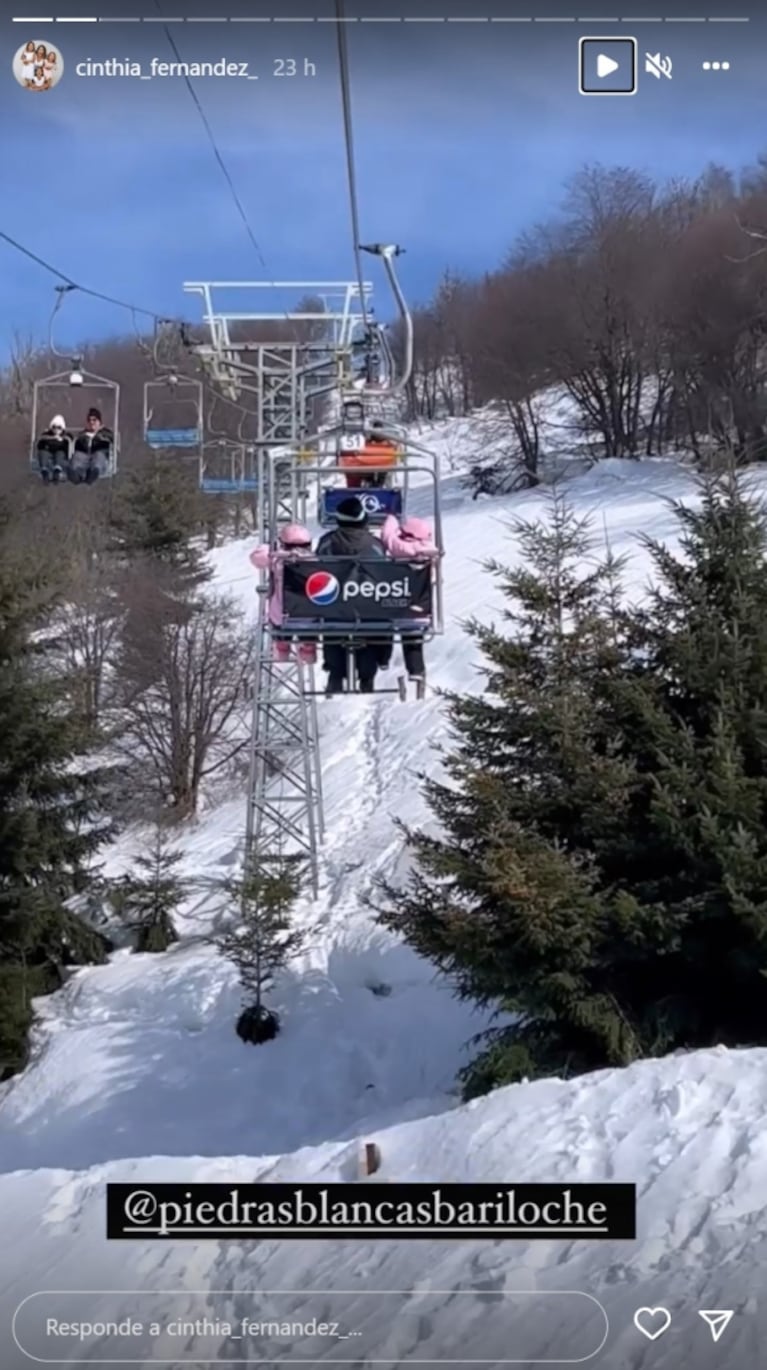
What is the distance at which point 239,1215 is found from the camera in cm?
178

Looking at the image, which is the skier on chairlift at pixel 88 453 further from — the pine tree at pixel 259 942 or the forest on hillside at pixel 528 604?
the pine tree at pixel 259 942

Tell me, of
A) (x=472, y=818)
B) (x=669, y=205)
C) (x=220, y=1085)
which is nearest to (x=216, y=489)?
(x=472, y=818)

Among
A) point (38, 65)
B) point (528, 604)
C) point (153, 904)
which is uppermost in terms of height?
point (38, 65)

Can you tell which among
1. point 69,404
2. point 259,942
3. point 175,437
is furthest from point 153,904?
point 69,404

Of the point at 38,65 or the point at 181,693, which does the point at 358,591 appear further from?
the point at 181,693

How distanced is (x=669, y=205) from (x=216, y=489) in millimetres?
4043

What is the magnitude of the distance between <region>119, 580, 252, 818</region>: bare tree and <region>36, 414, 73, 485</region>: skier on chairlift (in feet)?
23.0

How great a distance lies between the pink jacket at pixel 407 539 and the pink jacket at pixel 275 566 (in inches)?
9.7

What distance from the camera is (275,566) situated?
3.96m

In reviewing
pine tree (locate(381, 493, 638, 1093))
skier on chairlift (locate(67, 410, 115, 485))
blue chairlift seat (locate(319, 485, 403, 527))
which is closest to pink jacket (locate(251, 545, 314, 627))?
blue chairlift seat (locate(319, 485, 403, 527))

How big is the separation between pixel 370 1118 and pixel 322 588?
2.77 m

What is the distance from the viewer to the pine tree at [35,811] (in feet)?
26.2

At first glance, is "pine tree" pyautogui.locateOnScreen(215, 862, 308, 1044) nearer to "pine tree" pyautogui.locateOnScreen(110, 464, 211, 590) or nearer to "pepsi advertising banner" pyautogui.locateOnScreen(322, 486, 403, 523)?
"pine tree" pyautogui.locateOnScreen(110, 464, 211, 590)

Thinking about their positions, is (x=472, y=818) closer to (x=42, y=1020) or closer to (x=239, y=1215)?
(x=239, y=1215)
